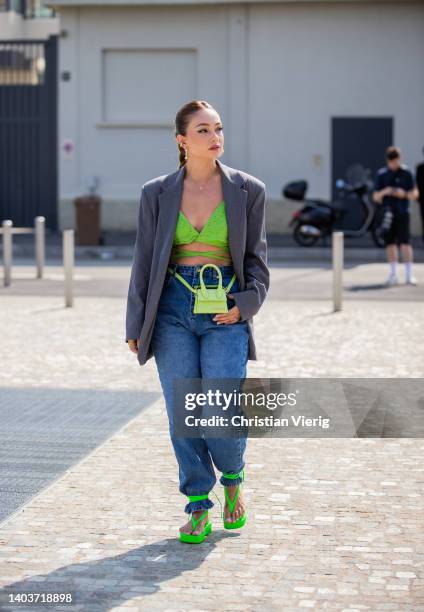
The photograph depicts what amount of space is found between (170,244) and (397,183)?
1244 cm

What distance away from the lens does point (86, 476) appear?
713cm

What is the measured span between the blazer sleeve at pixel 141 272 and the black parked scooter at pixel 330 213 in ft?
58.4

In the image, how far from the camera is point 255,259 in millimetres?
5957

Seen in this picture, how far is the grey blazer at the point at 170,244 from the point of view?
5805 millimetres

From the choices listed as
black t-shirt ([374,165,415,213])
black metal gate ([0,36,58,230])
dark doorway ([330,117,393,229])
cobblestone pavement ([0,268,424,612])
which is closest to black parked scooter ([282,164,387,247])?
dark doorway ([330,117,393,229])

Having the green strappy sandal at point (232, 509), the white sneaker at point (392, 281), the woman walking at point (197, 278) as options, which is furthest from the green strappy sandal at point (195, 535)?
the white sneaker at point (392, 281)

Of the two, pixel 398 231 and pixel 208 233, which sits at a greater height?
pixel 208 233

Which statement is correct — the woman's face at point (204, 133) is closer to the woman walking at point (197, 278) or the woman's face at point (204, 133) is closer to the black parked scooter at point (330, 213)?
the woman walking at point (197, 278)

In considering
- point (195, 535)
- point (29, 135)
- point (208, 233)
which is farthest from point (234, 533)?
point (29, 135)

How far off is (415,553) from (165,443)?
8.32ft

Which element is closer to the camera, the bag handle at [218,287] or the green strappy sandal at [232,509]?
the bag handle at [218,287]

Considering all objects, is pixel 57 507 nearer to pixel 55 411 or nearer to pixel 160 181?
pixel 160 181

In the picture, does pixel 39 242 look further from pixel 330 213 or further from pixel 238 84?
pixel 238 84

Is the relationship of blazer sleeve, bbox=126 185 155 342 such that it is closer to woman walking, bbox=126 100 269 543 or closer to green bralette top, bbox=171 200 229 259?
woman walking, bbox=126 100 269 543
